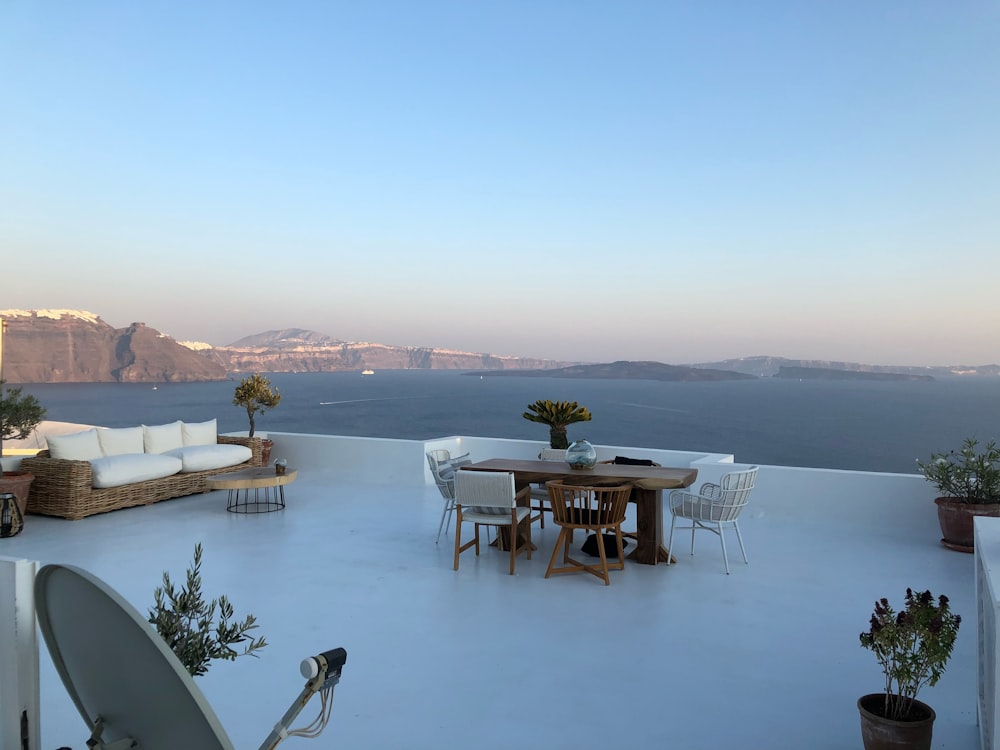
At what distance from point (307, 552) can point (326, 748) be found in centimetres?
293

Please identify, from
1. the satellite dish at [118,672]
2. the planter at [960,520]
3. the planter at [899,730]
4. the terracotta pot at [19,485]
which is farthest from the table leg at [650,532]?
the terracotta pot at [19,485]

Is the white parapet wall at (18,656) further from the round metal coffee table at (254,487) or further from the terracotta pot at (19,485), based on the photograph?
the terracotta pot at (19,485)

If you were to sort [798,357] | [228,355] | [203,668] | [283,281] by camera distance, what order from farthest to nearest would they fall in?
[228,355] → [798,357] → [283,281] → [203,668]

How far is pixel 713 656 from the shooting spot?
347cm

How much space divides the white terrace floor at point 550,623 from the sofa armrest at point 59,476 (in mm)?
299

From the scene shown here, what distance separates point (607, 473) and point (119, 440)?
5107 millimetres

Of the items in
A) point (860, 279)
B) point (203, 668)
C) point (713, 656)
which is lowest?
point (713, 656)

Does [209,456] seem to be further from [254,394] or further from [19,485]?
[19,485]

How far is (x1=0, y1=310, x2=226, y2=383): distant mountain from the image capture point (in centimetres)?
4141

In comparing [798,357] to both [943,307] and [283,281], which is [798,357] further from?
[283,281]

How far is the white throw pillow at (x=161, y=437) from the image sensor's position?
7.57m

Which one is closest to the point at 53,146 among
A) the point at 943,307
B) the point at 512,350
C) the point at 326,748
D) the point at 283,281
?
the point at 283,281

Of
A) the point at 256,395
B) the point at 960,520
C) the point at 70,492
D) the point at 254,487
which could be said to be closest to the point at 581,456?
the point at 960,520

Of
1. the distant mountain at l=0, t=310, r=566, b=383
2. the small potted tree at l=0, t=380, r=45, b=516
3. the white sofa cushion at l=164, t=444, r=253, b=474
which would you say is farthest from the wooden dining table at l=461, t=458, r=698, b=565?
the distant mountain at l=0, t=310, r=566, b=383
